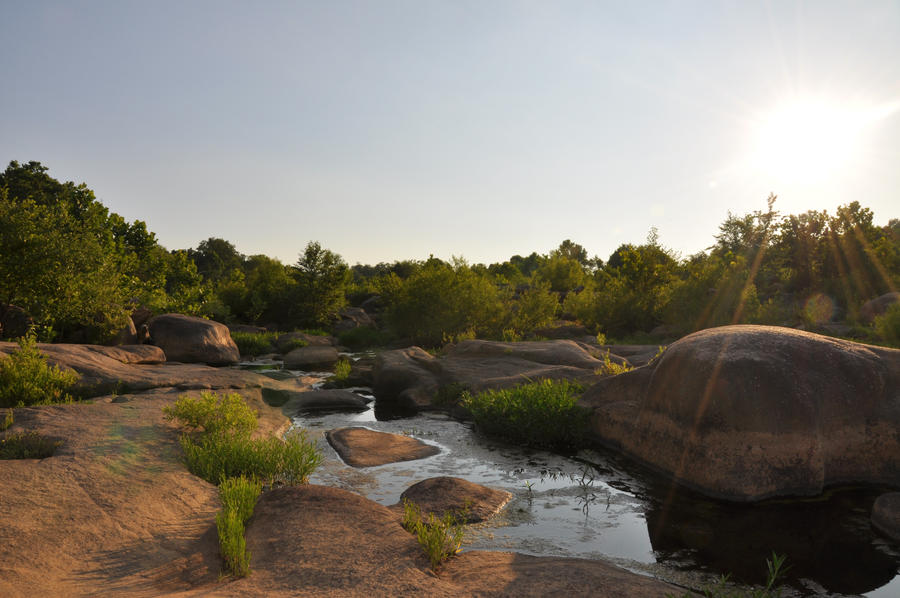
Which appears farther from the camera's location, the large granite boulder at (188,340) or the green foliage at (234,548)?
the large granite boulder at (188,340)

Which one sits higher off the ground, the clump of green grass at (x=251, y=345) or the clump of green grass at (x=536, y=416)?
the clump of green grass at (x=536, y=416)

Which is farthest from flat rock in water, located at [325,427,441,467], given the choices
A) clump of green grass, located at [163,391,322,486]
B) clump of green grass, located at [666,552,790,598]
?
clump of green grass, located at [666,552,790,598]

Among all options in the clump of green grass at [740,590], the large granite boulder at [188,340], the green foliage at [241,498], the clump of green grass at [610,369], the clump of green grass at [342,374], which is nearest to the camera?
the clump of green grass at [740,590]

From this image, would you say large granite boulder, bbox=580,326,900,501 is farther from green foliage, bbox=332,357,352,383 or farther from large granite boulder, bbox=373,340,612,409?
green foliage, bbox=332,357,352,383

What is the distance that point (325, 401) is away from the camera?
1480 cm

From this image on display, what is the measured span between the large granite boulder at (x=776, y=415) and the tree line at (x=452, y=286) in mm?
15369

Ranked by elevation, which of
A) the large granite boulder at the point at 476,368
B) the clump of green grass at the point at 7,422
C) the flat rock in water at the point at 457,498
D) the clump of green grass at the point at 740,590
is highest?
the large granite boulder at the point at 476,368

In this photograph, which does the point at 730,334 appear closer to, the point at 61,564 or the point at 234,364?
the point at 61,564

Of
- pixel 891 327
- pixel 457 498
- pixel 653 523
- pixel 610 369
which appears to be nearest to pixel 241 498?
pixel 457 498

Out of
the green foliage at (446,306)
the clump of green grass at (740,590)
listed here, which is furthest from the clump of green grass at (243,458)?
the green foliage at (446,306)

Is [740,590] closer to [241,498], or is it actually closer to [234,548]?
[234,548]

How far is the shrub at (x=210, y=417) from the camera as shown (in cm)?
895

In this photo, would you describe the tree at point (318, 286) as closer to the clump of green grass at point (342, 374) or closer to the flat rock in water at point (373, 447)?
the clump of green grass at point (342, 374)

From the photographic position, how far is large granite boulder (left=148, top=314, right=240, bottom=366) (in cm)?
2147
